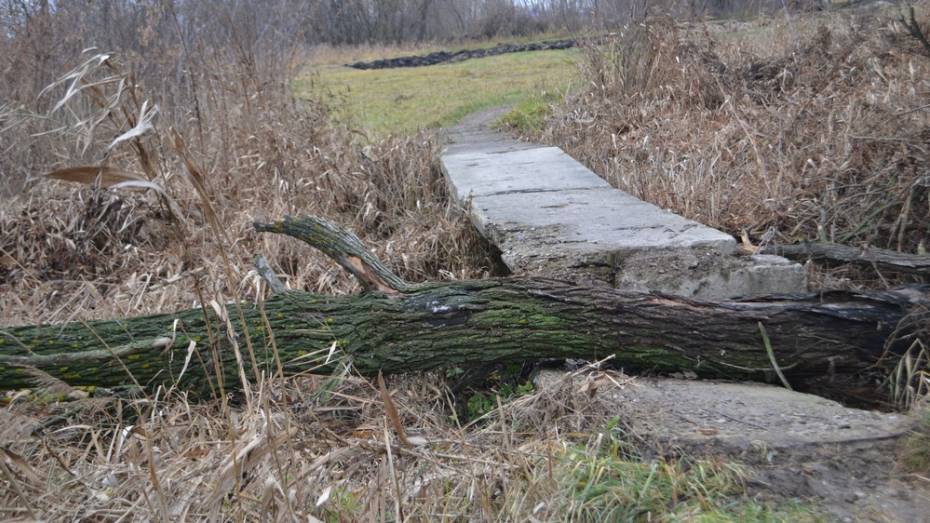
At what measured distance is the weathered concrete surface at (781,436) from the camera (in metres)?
2.09

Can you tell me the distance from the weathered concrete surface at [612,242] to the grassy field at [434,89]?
2562 millimetres

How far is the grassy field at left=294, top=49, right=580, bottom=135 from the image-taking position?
341 inches

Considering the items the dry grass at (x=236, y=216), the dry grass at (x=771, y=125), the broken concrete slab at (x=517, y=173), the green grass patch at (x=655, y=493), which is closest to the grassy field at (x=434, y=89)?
the dry grass at (x=236, y=216)

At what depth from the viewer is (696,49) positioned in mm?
7387

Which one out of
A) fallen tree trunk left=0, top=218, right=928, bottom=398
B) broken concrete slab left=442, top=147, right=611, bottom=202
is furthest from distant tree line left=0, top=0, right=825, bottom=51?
fallen tree trunk left=0, top=218, right=928, bottom=398

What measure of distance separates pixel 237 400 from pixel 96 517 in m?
1.04

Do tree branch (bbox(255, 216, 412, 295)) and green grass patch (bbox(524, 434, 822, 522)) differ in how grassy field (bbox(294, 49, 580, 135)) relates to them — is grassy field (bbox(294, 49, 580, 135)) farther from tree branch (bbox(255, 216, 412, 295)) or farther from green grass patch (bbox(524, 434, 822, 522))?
green grass patch (bbox(524, 434, 822, 522))

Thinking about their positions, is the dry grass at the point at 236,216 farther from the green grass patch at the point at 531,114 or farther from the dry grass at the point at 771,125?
the green grass patch at the point at 531,114

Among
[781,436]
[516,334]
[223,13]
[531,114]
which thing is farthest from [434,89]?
[781,436]

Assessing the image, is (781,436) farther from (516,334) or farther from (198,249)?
(198,249)

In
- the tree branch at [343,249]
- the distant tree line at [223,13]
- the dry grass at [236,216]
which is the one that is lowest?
the dry grass at [236,216]

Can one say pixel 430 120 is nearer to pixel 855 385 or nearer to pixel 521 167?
pixel 521 167

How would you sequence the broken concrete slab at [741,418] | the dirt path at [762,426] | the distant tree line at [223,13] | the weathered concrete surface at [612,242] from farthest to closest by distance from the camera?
the distant tree line at [223,13] → the weathered concrete surface at [612,242] → the broken concrete slab at [741,418] → the dirt path at [762,426]

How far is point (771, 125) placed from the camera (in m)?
5.77
